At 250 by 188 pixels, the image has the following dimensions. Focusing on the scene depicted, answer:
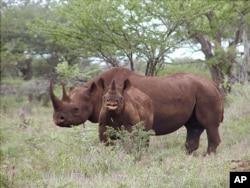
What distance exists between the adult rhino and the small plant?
3.28ft

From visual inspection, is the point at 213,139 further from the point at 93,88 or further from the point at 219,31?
the point at 219,31

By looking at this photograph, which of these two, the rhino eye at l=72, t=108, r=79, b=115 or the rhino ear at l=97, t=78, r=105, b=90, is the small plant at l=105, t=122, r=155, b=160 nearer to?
the rhino eye at l=72, t=108, r=79, b=115

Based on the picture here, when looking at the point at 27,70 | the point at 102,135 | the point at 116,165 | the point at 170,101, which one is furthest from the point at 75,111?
the point at 27,70

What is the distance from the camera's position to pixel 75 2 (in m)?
13.5

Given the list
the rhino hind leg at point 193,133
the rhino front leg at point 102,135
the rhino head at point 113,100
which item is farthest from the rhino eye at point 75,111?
the rhino hind leg at point 193,133

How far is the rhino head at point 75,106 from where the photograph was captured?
873cm

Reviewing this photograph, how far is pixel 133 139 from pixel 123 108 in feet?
1.65

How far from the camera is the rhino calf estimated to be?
7996 mm

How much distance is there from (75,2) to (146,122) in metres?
5.71

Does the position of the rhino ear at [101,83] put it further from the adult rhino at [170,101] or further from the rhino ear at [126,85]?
the rhino ear at [126,85]

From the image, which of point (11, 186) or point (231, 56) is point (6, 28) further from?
point (11, 186)

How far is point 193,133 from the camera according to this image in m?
9.91

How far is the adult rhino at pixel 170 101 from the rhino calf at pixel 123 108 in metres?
0.27

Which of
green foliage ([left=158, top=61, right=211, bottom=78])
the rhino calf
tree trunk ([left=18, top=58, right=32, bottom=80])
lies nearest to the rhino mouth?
the rhino calf
